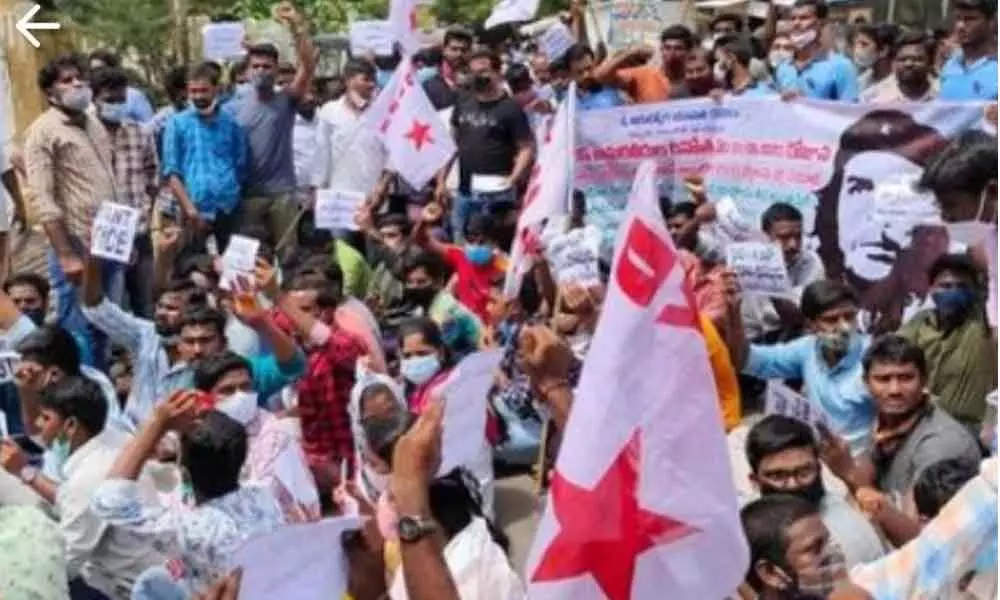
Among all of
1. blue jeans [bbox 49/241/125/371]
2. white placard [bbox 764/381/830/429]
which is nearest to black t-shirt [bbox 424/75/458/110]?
blue jeans [bbox 49/241/125/371]

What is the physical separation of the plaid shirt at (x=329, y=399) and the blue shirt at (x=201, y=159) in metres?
3.87

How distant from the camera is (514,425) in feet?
26.8

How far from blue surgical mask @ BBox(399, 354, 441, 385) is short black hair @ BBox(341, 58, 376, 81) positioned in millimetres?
4758

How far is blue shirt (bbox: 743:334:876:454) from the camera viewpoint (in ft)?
18.9

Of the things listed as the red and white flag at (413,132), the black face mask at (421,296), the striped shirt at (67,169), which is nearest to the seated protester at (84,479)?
the black face mask at (421,296)

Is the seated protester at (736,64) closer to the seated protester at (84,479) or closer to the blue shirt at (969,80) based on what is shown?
the blue shirt at (969,80)

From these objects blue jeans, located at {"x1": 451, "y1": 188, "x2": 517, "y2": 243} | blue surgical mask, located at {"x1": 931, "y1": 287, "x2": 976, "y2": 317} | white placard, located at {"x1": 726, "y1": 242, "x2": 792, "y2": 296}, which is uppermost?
blue surgical mask, located at {"x1": 931, "y1": 287, "x2": 976, "y2": 317}

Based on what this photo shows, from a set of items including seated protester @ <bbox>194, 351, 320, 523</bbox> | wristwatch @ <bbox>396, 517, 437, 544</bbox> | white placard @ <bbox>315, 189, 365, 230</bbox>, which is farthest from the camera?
white placard @ <bbox>315, 189, 365, 230</bbox>

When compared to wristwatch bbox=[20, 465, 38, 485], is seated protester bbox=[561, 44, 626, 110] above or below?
below

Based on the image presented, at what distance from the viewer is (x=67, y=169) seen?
9.41 m

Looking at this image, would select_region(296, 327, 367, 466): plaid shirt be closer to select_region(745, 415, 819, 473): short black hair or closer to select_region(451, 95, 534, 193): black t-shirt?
select_region(745, 415, 819, 473): short black hair

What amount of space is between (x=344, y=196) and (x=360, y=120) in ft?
3.09

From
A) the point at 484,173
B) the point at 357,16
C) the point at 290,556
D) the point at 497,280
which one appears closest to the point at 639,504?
the point at 290,556

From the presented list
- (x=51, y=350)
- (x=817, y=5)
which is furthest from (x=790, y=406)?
(x=817, y=5)
